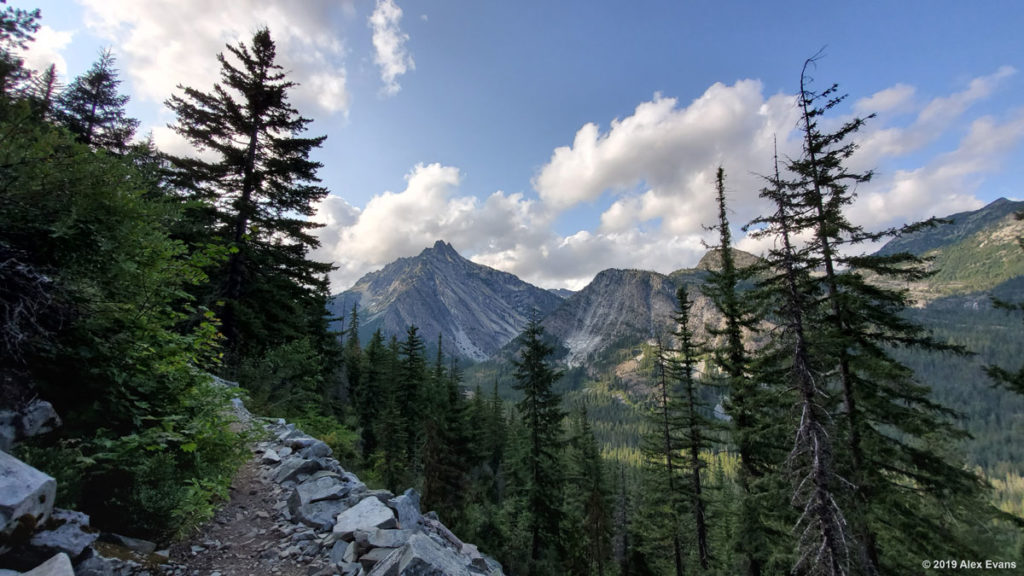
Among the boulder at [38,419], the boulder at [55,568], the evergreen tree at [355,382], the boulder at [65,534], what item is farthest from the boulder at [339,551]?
the evergreen tree at [355,382]

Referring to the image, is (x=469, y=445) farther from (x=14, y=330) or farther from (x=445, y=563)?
Result: (x=14, y=330)

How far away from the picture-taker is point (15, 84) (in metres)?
5.77

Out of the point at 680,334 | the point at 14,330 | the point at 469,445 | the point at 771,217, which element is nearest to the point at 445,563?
the point at 14,330

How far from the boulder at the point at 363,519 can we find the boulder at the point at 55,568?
9.23 ft

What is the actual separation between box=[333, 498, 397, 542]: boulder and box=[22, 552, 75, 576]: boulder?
281 cm

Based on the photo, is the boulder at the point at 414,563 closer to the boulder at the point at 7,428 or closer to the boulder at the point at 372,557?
the boulder at the point at 372,557

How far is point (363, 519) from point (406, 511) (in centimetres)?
103

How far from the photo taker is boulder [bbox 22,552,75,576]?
262 cm

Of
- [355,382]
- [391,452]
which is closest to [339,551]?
[391,452]

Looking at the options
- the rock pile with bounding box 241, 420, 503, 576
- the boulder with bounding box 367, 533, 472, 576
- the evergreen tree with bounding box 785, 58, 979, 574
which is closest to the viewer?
the boulder with bounding box 367, 533, 472, 576

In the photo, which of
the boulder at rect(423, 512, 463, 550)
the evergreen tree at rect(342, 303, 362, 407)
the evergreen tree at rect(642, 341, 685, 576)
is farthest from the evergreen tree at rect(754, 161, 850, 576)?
the evergreen tree at rect(342, 303, 362, 407)

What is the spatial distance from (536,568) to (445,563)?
2194 cm

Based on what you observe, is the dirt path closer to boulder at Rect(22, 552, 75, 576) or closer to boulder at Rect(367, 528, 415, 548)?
boulder at Rect(367, 528, 415, 548)

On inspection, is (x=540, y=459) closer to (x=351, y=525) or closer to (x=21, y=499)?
(x=351, y=525)
